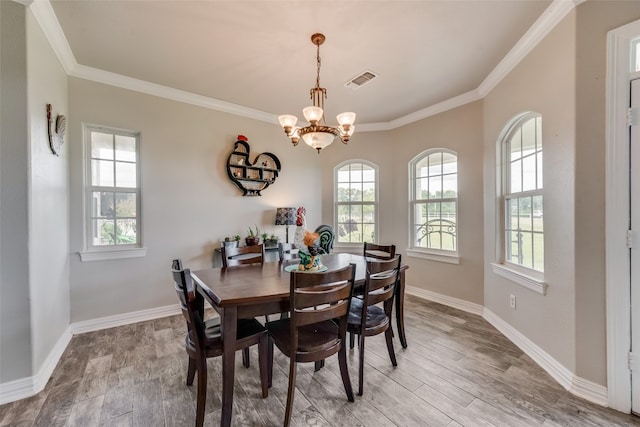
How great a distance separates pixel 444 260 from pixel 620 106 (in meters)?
2.45

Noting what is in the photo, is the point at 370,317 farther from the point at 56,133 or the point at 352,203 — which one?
the point at 56,133

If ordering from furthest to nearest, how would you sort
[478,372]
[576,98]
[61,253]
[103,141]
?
1. [103,141]
2. [61,253]
3. [478,372]
4. [576,98]

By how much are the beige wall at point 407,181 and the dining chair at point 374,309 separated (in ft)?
6.12

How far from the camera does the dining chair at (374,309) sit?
1.87 m

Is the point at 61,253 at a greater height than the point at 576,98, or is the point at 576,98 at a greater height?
the point at 576,98

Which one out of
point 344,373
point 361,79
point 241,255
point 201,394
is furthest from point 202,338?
point 361,79

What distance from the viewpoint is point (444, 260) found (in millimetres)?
3756

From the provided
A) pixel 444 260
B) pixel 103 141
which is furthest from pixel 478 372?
pixel 103 141

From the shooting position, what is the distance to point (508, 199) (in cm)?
295

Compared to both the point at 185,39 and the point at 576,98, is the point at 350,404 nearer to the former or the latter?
the point at 576,98

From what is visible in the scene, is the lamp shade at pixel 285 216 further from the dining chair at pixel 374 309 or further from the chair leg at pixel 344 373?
the chair leg at pixel 344 373

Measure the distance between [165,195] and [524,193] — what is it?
13.0ft

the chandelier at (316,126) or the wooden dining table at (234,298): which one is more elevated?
the chandelier at (316,126)

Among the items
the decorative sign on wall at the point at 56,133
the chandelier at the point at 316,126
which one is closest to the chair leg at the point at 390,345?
the chandelier at the point at 316,126
